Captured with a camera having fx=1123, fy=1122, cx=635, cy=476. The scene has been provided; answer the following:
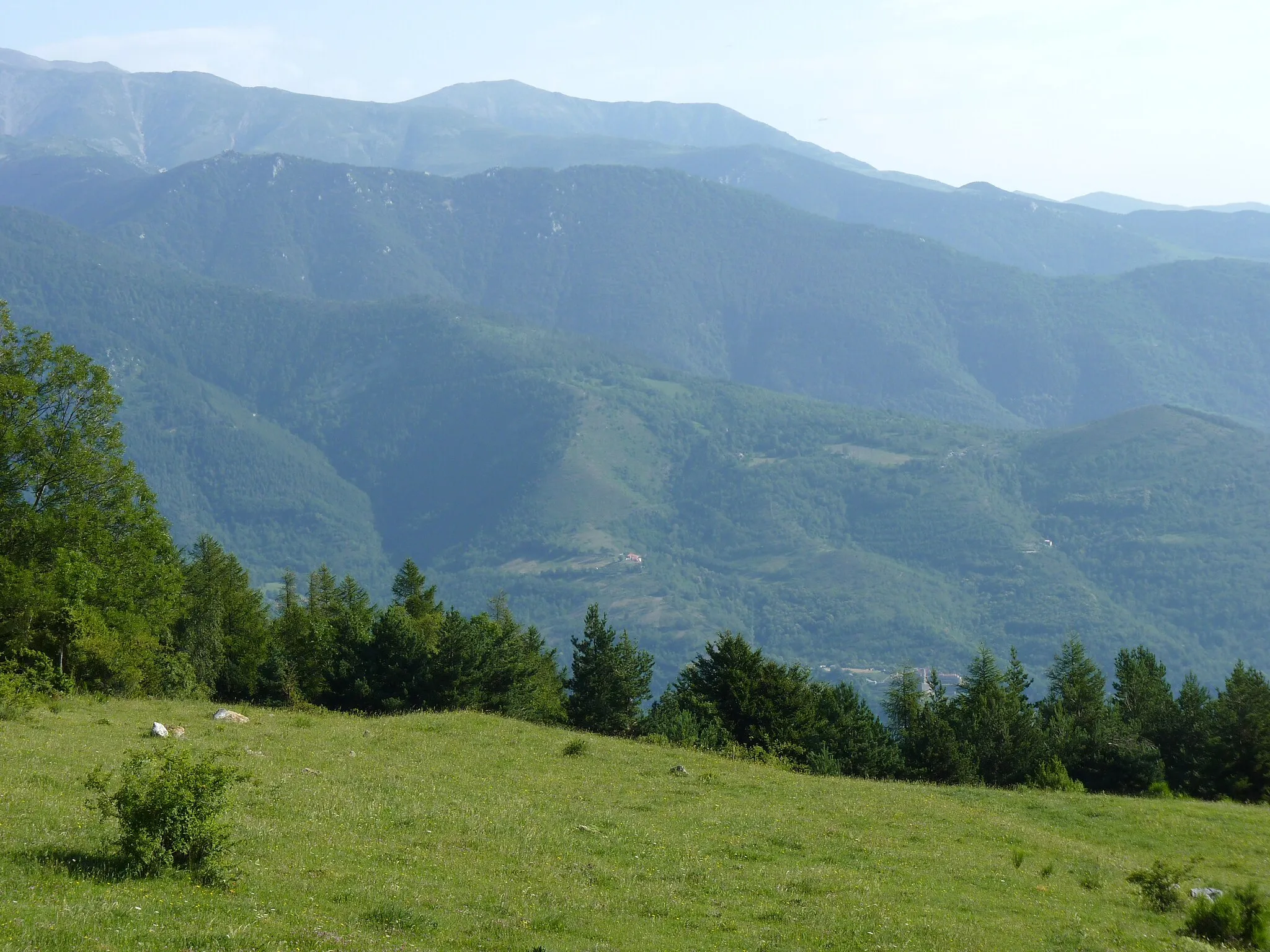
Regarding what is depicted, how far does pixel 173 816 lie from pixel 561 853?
26.4ft

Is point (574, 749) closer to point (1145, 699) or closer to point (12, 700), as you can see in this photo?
point (12, 700)

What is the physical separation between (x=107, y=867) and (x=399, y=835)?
247 inches

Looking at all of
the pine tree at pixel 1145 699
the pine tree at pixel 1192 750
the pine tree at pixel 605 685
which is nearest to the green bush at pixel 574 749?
the pine tree at pixel 605 685

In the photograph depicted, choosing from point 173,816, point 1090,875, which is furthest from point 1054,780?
point 173,816

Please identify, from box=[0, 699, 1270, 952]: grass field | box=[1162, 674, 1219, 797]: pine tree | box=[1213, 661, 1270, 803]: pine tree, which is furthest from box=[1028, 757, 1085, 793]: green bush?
box=[1213, 661, 1270, 803]: pine tree

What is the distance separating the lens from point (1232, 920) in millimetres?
20766

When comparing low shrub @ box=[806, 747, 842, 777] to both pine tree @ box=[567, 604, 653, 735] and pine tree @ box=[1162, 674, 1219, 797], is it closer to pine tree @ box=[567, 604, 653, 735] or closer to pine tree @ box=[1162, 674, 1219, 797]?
pine tree @ box=[567, 604, 653, 735]

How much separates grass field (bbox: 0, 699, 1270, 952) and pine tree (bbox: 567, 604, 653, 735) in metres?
15.6

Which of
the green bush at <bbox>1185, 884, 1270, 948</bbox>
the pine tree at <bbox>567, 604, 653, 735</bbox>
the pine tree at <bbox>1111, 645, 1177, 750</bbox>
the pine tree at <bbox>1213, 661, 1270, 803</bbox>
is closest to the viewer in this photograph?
the green bush at <bbox>1185, 884, 1270, 948</bbox>

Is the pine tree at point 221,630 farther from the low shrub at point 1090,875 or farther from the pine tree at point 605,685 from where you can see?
the low shrub at point 1090,875

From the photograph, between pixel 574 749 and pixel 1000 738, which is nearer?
pixel 574 749

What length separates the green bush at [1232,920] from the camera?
2045 centimetres

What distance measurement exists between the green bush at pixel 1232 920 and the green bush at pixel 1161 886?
6.15 ft

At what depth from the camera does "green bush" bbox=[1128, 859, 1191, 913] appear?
76.9 feet
